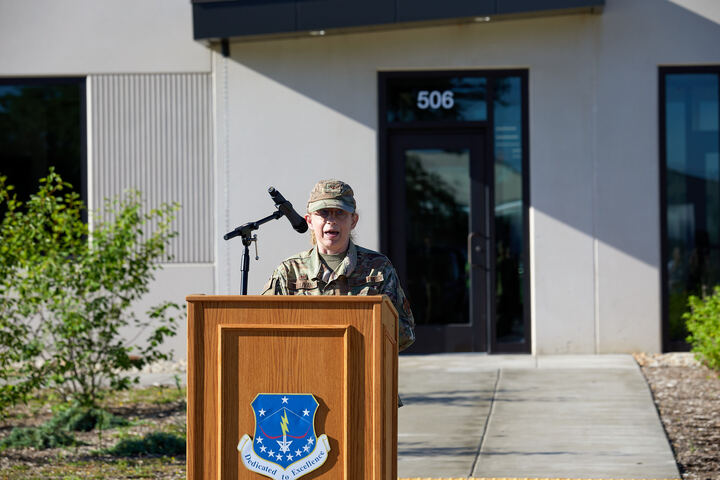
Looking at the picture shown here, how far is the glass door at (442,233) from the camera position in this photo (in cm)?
1223

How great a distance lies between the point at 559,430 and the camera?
8.21 metres

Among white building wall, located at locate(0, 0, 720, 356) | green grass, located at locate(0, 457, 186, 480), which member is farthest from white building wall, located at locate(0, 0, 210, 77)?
green grass, located at locate(0, 457, 186, 480)

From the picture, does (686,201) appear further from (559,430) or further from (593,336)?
(559,430)

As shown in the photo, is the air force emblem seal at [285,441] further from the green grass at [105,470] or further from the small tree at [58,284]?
the small tree at [58,284]

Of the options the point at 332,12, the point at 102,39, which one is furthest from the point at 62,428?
the point at 102,39

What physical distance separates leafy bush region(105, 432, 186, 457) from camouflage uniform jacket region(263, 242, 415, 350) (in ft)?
11.5

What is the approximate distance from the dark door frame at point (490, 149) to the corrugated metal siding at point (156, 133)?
6.47 ft

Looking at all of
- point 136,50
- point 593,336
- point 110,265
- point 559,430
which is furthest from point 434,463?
point 136,50

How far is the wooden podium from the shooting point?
3752 millimetres

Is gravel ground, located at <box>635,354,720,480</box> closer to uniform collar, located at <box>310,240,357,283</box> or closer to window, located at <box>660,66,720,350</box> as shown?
window, located at <box>660,66,720,350</box>

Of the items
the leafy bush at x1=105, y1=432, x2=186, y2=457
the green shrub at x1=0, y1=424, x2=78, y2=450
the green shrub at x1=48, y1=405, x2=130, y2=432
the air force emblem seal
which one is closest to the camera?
the air force emblem seal

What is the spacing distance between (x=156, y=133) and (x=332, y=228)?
833 cm

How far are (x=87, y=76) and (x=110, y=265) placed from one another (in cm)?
464

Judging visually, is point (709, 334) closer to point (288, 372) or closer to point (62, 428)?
point (62, 428)
